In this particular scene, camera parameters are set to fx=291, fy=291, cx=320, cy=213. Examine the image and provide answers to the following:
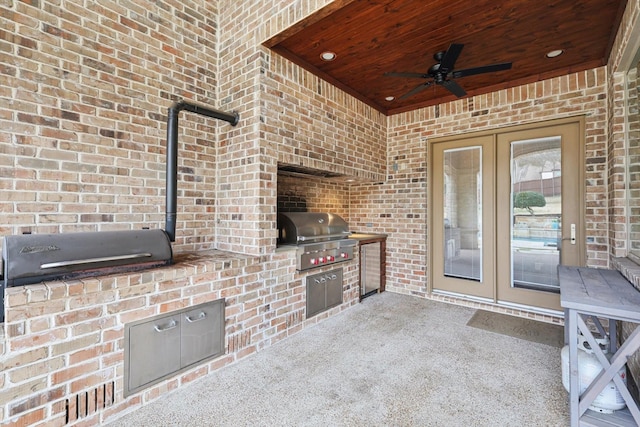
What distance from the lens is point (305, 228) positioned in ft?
11.7

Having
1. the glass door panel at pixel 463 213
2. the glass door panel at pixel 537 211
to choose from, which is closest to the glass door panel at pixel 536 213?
the glass door panel at pixel 537 211

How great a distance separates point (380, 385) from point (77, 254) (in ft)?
7.80

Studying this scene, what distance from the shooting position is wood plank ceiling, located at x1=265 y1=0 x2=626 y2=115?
98.8 inches

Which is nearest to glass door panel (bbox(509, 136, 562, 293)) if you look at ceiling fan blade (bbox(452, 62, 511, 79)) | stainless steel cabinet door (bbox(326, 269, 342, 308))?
ceiling fan blade (bbox(452, 62, 511, 79))

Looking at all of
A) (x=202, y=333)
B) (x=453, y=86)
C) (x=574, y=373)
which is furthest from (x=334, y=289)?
(x=453, y=86)

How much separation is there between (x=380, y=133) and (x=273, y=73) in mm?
2316

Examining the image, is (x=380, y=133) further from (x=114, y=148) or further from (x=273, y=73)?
(x=114, y=148)

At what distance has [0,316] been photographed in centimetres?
173

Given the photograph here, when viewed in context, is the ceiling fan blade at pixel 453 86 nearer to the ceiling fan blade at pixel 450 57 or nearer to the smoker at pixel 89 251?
the ceiling fan blade at pixel 450 57

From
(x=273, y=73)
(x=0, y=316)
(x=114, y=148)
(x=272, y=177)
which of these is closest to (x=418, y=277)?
(x=272, y=177)

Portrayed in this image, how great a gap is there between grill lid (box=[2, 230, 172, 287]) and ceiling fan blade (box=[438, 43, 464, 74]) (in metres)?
2.97

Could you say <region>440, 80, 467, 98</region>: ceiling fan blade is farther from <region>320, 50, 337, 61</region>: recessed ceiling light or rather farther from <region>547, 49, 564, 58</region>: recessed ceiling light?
<region>320, 50, 337, 61</region>: recessed ceiling light

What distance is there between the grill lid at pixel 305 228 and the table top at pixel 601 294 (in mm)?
2389

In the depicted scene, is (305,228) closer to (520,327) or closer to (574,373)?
(574,373)
